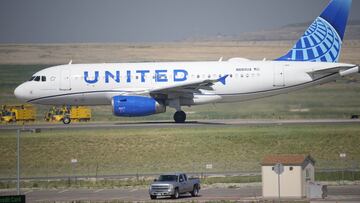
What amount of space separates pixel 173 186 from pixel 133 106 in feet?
68.4

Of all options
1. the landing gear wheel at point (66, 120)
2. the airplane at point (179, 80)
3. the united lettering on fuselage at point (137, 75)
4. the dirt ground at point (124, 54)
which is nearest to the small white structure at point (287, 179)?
the airplane at point (179, 80)

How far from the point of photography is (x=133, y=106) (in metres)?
60.6

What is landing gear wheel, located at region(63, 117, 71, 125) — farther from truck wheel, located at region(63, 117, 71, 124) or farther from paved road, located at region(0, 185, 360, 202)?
paved road, located at region(0, 185, 360, 202)

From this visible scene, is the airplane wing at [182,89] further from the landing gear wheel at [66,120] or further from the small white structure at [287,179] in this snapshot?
the small white structure at [287,179]

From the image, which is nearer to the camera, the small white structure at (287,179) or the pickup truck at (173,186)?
the pickup truck at (173,186)

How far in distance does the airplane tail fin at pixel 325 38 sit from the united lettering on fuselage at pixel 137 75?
7669 mm

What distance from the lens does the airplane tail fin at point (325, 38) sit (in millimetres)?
66250

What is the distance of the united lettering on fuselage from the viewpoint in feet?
208

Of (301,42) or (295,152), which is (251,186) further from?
(301,42)

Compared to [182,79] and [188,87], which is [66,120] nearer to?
[182,79]

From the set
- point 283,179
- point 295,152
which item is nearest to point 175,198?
point 283,179

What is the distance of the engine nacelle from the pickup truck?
62.9 feet

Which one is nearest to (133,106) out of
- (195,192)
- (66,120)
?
(66,120)

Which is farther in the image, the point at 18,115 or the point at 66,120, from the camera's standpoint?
the point at 18,115
